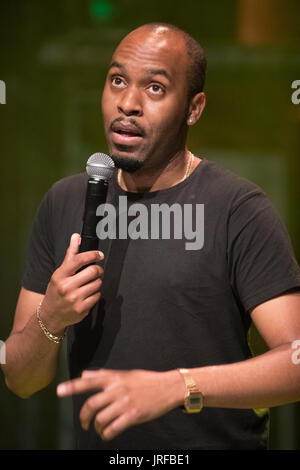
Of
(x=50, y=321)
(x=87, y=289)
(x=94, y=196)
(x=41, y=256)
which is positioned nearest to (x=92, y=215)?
(x=94, y=196)

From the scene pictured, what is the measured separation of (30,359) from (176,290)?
14.8 inches

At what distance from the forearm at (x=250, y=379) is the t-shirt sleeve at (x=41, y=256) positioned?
0.47 meters

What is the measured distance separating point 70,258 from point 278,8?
1204 mm

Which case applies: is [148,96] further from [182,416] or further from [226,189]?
[182,416]

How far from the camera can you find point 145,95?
4.22 ft

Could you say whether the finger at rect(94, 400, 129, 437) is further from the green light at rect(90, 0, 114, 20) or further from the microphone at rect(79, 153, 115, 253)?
the green light at rect(90, 0, 114, 20)

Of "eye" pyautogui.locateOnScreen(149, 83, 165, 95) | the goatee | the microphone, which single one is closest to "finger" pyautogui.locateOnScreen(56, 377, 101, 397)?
the microphone

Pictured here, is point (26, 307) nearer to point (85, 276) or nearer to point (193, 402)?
point (85, 276)

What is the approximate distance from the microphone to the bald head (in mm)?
304

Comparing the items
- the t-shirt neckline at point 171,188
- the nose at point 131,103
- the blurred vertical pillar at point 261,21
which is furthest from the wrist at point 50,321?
the blurred vertical pillar at point 261,21

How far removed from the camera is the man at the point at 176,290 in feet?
3.96

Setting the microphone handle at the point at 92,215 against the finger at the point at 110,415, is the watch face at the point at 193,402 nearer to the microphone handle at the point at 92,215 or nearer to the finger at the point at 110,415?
the finger at the point at 110,415
